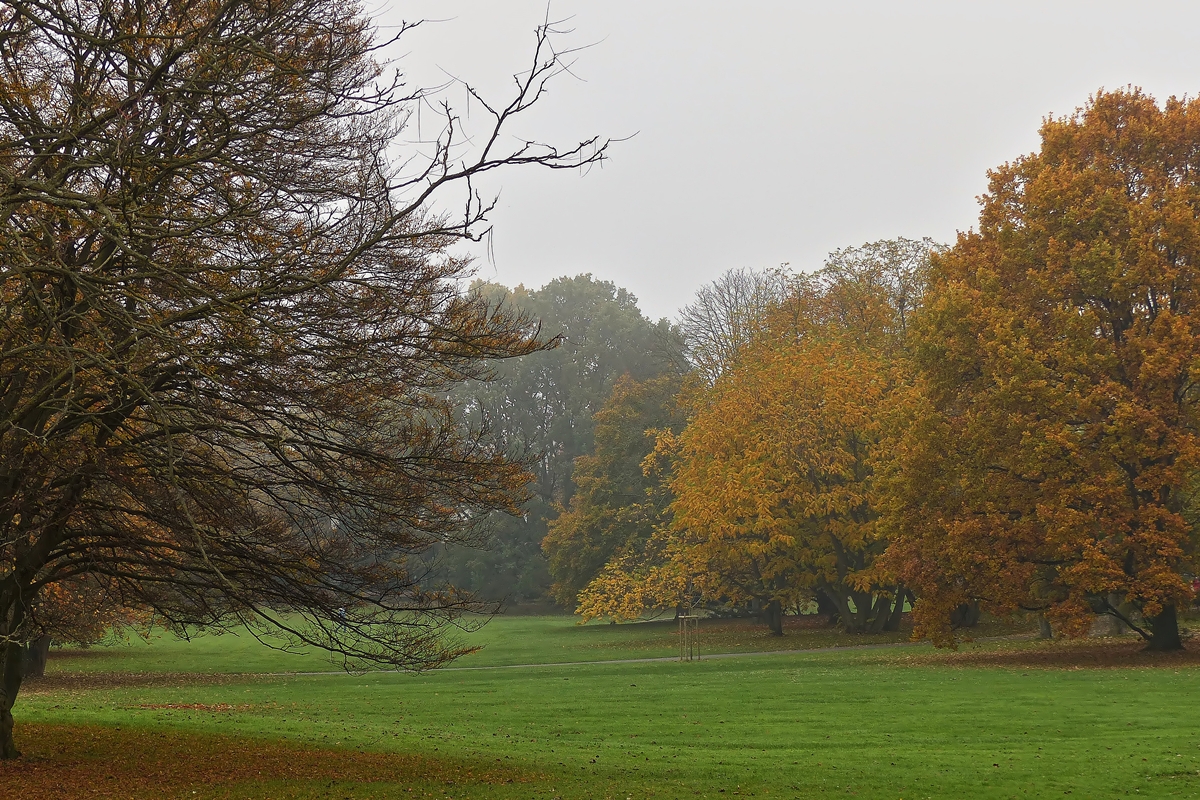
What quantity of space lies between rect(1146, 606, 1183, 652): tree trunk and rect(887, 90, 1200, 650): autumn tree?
4cm

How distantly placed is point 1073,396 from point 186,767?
2104 centimetres

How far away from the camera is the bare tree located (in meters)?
53.4

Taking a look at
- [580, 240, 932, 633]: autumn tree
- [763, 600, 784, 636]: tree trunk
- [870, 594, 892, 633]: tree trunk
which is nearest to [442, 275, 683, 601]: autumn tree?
[580, 240, 932, 633]: autumn tree

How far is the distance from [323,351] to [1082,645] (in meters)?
25.9

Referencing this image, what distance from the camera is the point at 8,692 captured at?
11758 mm

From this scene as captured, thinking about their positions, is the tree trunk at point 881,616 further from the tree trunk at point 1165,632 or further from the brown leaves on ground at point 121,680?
the brown leaves on ground at point 121,680

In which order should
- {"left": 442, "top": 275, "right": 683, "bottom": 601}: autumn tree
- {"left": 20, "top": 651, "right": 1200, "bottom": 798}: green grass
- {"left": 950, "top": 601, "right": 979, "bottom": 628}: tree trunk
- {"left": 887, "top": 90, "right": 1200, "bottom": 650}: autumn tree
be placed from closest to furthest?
1. {"left": 20, "top": 651, "right": 1200, "bottom": 798}: green grass
2. {"left": 887, "top": 90, "right": 1200, "bottom": 650}: autumn tree
3. {"left": 950, "top": 601, "right": 979, "bottom": 628}: tree trunk
4. {"left": 442, "top": 275, "right": 683, "bottom": 601}: autumn tree

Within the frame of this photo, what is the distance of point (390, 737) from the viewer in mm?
15984

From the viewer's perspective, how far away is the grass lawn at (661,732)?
11359mm

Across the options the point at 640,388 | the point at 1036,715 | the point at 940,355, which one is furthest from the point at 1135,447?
the point at 640,388

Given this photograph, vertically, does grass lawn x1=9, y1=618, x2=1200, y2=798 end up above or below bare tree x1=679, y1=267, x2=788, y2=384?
below

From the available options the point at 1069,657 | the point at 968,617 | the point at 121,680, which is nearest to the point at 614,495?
the point at 968,617

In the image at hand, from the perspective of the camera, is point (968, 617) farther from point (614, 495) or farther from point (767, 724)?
point (767, 724)

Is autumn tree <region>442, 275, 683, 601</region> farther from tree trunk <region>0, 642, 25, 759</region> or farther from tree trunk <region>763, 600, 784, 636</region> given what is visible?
tree trunk <region>0, 642, 25, 759</region>
